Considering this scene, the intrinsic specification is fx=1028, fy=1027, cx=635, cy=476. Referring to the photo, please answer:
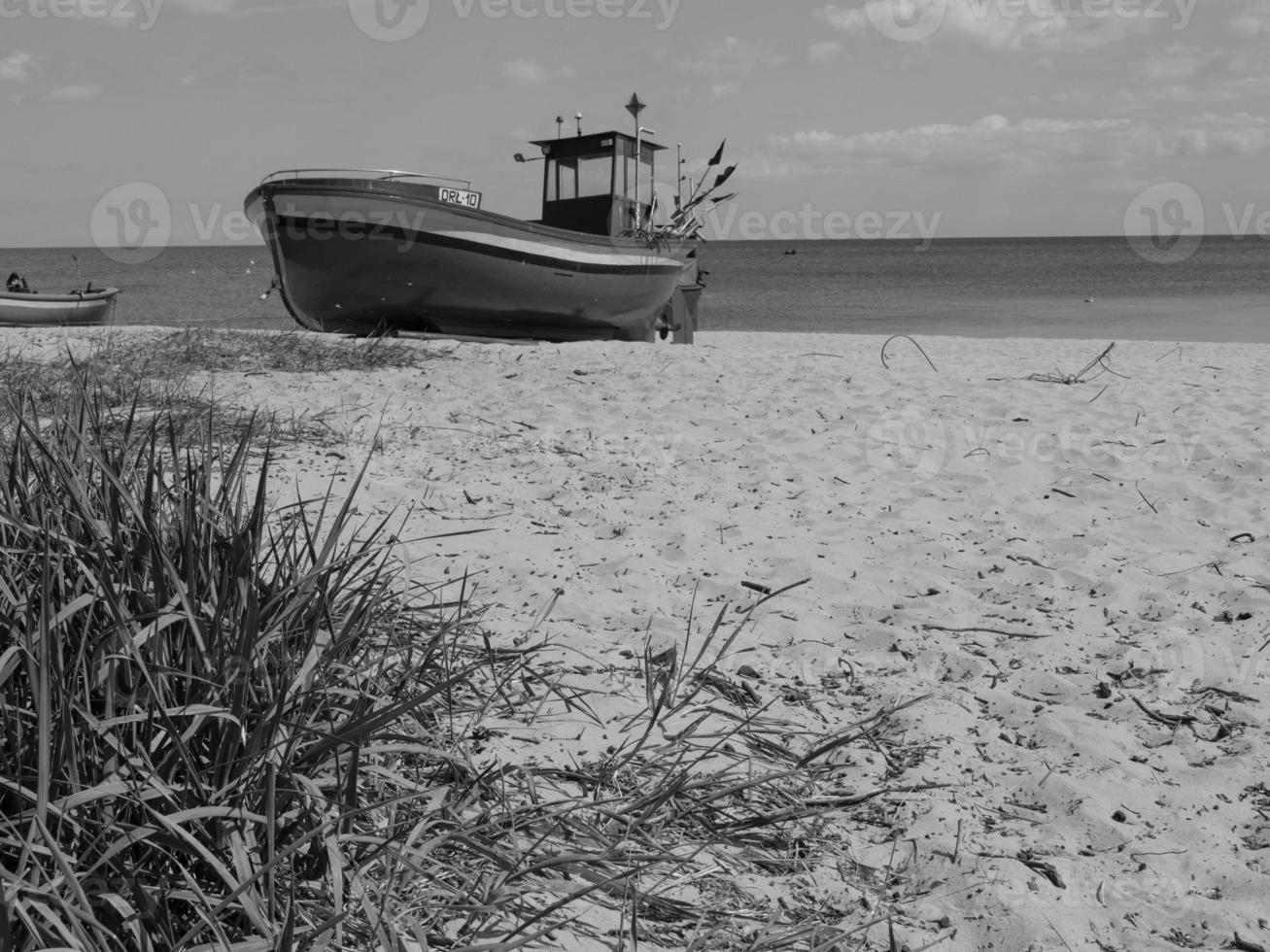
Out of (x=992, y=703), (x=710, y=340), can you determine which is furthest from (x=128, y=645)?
(x=710, y=340)

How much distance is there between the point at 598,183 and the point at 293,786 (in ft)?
35.3

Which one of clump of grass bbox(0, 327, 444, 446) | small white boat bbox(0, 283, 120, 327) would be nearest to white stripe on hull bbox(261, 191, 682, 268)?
clump of grass bbox(0, 327, 444, 446)

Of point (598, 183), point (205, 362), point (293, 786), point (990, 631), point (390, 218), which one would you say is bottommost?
point (990, 631)

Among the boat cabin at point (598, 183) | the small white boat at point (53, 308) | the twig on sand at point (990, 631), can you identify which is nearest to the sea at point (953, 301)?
the small white boat at point (53, 308)

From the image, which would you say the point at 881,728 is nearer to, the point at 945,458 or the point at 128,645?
the point at 128,645

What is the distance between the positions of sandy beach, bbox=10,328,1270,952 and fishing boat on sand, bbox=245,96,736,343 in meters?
2.93

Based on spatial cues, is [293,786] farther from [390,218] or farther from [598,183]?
[598,183]

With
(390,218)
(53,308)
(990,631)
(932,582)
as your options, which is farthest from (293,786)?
(53,308)

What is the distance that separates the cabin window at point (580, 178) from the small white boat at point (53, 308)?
19.6 feet

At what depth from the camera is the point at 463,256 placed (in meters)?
9.06

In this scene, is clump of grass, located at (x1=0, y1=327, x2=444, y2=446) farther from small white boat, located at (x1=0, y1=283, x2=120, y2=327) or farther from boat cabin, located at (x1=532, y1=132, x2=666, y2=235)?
small white boat, located at (x1=0, y1=283, x2=120, y2=327)

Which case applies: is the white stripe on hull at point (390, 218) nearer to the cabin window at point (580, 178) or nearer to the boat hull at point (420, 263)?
the boat hull at point (420, 263)

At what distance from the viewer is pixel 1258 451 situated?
4.72 metres

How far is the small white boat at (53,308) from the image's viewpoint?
44.1ft
